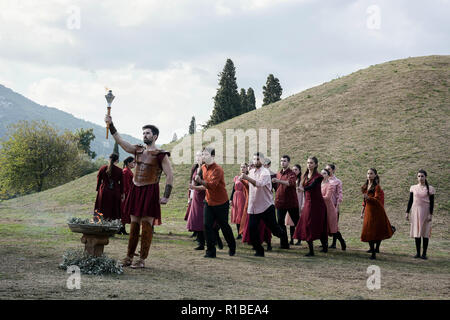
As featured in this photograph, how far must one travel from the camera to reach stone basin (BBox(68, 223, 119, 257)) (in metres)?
6.86

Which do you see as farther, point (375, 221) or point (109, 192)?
point (109, 192)

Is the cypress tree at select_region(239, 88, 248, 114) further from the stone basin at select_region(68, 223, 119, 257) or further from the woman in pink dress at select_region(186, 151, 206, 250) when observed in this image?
the stone basin at select_region(68, 223, 119, 257)

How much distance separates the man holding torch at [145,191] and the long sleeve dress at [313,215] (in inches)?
165

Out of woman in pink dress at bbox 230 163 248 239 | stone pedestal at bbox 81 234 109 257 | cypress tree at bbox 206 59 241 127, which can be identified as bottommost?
stone pedestal at bbox 81 234 109 257

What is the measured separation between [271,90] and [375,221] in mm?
48505

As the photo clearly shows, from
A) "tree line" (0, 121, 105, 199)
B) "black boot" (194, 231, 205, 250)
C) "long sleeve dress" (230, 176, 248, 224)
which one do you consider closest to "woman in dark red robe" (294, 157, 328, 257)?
"black boot" (194, 231, 205, 250)

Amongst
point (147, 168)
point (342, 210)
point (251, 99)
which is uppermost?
point (251, 99)

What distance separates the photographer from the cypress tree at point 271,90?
5750 centimetres

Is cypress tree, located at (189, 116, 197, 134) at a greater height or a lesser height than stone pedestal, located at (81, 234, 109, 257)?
greater

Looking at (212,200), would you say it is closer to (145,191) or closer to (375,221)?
(145,191)

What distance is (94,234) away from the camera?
22.9ft

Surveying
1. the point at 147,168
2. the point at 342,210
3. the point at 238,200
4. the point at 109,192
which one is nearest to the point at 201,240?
the point at 109,192

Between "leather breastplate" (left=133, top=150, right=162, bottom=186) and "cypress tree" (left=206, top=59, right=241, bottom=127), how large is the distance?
162 ft
